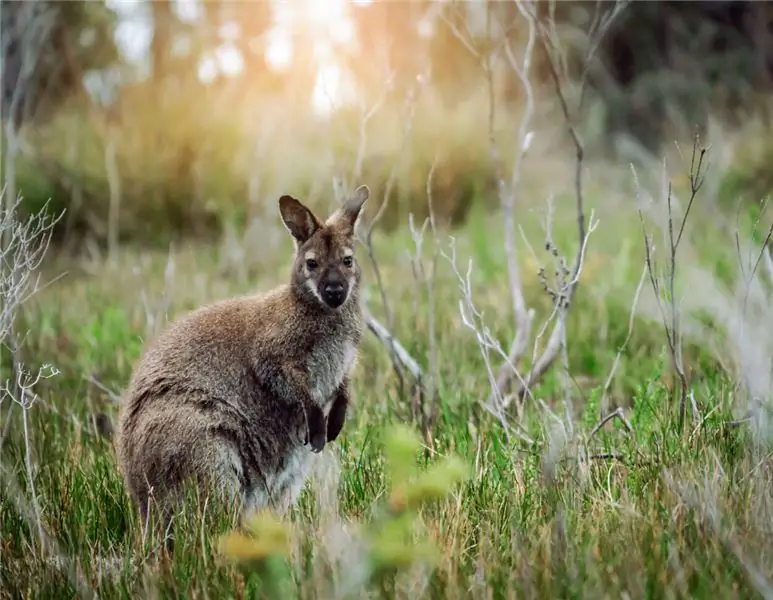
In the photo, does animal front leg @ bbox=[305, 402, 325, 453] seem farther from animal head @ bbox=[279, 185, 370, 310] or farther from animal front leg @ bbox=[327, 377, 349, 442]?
animal head @ bbox=[279, 185, 370, 310]

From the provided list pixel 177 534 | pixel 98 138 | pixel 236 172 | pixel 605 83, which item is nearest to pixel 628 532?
pixel 177 534

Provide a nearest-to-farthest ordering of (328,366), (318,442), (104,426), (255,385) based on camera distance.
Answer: (318,442)
(255,385)
(328,366)
(104,426)

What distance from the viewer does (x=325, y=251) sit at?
12.5 ft

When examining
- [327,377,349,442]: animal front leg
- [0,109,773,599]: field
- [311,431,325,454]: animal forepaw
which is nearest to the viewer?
[0,109,773,599]: field

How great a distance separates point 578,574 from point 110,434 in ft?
8.51

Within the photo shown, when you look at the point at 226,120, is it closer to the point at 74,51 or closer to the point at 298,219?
the point at 74,51

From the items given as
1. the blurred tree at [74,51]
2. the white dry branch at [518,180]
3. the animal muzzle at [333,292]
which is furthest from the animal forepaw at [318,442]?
the blurred tree at [74,51]

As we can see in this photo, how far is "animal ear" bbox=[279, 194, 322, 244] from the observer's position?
375 centimetres

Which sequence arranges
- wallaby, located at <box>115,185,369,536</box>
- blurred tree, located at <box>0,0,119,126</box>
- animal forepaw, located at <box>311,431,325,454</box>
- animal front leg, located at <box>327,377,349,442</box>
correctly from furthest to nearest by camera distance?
blurred tree, located at <box>0,0,119,126</box>
animal front leg, located at <box>327,377,349,442</box>
animal forepaw, located at <box>311,431,325,454</box>
wallaby, located at <box>115,185,369,536</box>

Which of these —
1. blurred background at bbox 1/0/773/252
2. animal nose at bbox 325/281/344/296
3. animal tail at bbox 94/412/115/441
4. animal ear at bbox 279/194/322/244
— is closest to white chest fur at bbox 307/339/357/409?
animal nose at bbox 325/281/344/296

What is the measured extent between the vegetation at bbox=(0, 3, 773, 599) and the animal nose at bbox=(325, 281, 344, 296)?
40cm

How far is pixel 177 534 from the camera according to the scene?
9.66 ft

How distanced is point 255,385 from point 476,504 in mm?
968

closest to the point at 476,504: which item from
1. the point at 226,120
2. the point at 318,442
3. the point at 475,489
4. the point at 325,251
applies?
the point at 475,489
